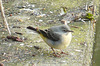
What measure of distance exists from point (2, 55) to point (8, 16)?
75.4 inches

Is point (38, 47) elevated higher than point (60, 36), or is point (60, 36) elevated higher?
point (60, 36)

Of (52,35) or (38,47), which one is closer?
(52,35)

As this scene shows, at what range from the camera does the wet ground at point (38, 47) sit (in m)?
3.61

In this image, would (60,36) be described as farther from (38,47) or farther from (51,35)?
(38,47)

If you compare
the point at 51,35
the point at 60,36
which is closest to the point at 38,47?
the point at 51,35

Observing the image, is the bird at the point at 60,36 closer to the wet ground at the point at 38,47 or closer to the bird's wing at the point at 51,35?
the bird's wing at the point at 51,35

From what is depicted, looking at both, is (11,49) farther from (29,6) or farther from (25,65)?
(29,6)

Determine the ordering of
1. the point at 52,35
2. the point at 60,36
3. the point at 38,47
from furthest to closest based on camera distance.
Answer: the point at 38,47 < the point at 52,35 < the point at 60,36

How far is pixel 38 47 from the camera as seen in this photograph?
13.3 feet

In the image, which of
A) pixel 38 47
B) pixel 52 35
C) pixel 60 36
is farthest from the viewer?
pixel 38 47

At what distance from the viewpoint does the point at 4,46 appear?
4.08 meters

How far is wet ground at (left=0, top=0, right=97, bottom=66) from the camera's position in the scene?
3610 mm

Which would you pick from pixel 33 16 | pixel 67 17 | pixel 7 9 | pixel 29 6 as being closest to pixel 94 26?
pixel 67 17

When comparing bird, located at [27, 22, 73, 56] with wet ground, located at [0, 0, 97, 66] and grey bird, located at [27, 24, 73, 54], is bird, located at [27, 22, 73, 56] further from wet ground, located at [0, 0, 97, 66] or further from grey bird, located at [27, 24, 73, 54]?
wet ground, located at [0, 0, 97, 66]
